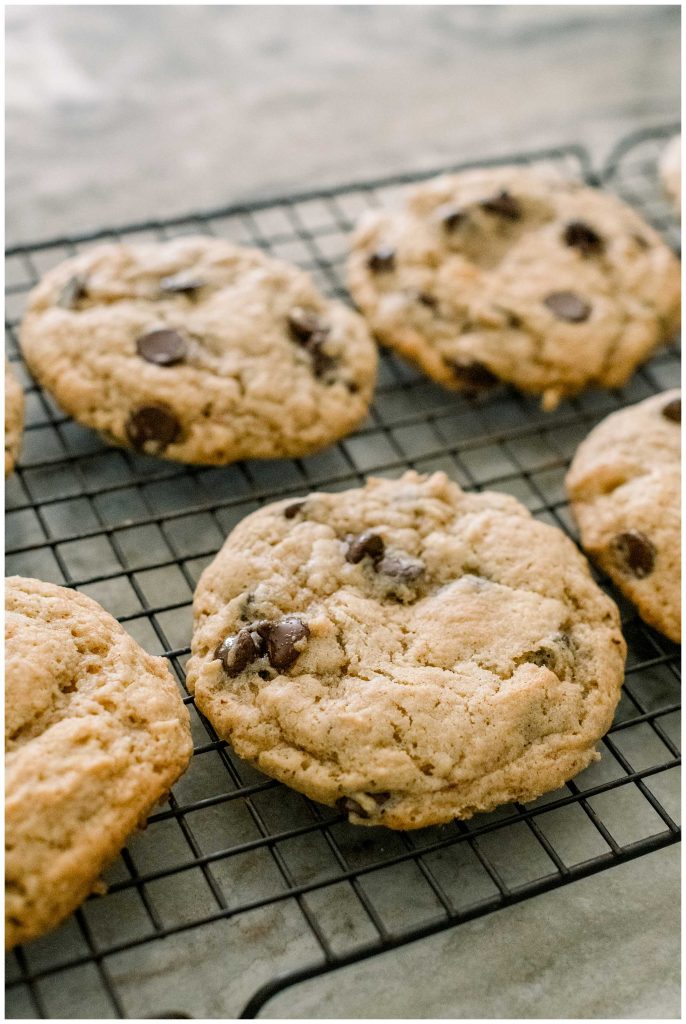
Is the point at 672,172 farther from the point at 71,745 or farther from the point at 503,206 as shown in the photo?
the point at 71,745

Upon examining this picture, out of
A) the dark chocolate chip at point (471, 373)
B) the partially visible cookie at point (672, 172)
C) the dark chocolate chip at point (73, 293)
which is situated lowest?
the dark chocolate chip at point (471, 373)

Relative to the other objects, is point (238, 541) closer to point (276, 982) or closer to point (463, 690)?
point (463, 690)

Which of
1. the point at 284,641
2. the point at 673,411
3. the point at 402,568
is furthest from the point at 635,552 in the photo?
the point at 284,641

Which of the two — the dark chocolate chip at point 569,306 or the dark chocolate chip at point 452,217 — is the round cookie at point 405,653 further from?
the dark chocolate chip at point 452,217

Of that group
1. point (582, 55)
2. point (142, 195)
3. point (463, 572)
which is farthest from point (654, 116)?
point (463, 572)

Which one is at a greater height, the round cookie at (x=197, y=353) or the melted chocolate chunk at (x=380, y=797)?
the round cookie at (x=197, y=353)

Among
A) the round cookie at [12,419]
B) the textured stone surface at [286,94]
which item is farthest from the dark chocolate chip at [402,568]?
the textured stone surface at [286,94]

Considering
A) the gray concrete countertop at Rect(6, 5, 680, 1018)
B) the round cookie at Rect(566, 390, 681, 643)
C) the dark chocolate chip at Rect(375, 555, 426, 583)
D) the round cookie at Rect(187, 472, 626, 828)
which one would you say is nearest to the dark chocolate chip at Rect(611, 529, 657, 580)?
the round cookie at Rect(566, 390, 681, 643)

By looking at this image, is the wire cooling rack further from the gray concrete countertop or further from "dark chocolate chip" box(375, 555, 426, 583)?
the gray concrete countertop
